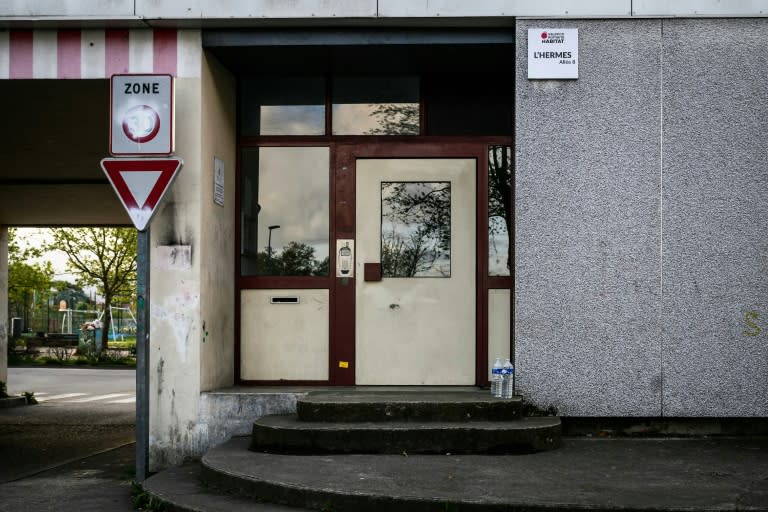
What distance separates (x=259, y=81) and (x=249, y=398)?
3.11 m

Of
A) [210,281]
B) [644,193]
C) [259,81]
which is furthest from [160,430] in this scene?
[644,193]

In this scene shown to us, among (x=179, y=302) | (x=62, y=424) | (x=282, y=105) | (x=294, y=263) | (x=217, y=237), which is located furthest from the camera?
(x=62, y=424)

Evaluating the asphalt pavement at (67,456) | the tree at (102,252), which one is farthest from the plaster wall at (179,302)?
the tree at (102,252)

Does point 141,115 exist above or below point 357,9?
below

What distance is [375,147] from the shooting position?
773 centimetres

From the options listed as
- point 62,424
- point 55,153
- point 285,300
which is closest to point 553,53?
point 285,300

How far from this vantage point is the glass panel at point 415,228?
7.70 m

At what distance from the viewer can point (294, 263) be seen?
775 cm

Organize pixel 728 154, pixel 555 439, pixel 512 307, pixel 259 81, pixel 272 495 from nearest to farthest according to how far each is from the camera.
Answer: pixel 272 495 < pixel 555 439 < pixel 728 154 < pixel 512 307 < pixel 259 81

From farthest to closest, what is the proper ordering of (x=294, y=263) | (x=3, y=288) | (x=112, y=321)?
(x=112, y=321), (x=3, y=288), (x=294, y=263)

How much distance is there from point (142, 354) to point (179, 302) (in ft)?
2.77

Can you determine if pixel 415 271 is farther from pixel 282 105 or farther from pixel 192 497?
pixel 192 497

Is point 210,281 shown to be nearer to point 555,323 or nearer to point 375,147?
point 375,147

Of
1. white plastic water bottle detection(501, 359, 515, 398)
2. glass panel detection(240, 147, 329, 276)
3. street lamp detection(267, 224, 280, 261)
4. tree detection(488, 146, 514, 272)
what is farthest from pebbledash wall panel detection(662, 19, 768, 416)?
street lamp detection(267, 224, 280, 261)
